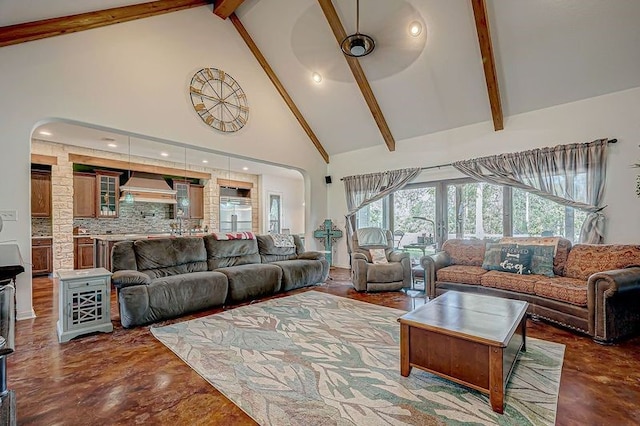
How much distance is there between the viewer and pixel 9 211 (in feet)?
10.8

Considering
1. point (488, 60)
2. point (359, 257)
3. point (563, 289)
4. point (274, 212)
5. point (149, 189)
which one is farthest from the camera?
point (274, 212)

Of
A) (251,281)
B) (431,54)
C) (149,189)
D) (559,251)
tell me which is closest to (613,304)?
(559,251)

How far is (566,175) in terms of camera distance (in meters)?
4.21

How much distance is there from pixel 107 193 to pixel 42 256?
1775 millimetres

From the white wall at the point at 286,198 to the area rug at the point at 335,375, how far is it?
6.65 m

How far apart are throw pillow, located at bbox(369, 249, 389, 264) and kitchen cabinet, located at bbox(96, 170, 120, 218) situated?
6.18 m

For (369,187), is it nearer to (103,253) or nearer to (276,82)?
(276,82)

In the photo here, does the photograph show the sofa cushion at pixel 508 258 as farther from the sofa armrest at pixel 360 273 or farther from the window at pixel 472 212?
the sofa armrest at pixel 360 273

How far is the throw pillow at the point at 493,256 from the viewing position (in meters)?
4.06

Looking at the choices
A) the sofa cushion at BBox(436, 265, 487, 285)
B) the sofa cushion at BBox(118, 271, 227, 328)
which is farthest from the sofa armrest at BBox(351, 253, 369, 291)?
the sofa cushion at BBox(118, 271, 227, 328)

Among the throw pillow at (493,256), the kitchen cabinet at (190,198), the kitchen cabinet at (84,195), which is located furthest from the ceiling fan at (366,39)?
the kitchen cabinet at (84,195)

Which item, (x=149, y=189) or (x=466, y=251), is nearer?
(x=466, y=251)

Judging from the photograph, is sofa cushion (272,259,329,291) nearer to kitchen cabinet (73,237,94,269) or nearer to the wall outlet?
the wall outlet

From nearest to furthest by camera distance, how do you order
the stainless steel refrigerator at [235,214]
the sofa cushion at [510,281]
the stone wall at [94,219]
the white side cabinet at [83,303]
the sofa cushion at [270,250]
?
the white side cabinet at [83,303] → the sofa cushion at [510,281] → the sofa cushion at [270,250] → the stone wall at [94,219] → the stainless steel refrigerator at [235,214]
